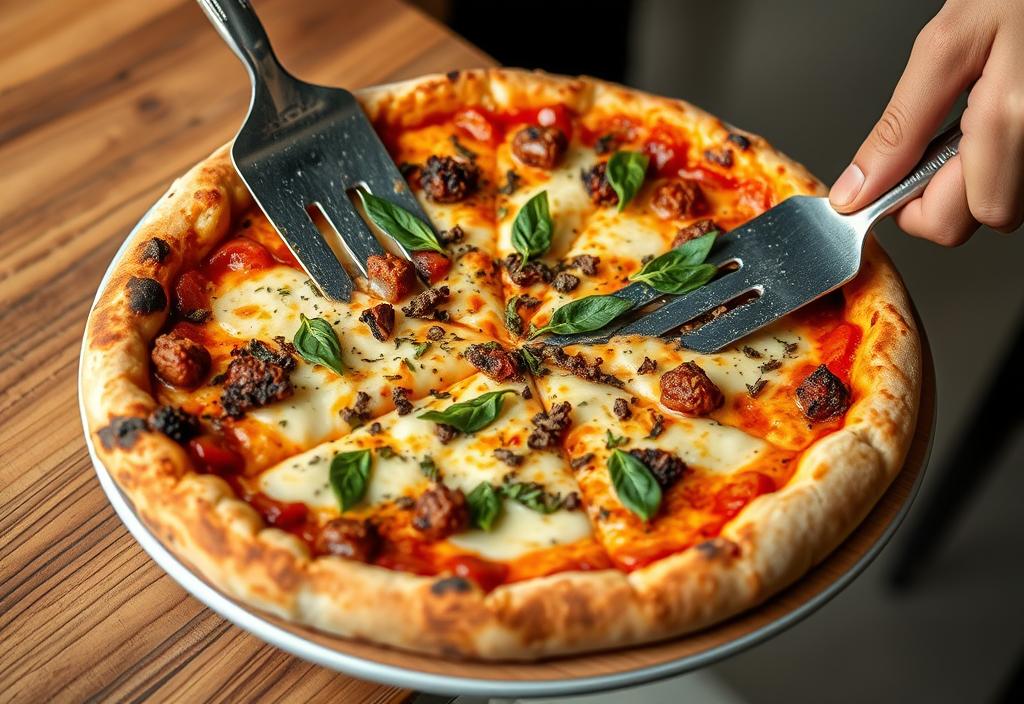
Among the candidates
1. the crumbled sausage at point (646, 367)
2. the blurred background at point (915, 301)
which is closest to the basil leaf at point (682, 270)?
the crumbled sausage at point (646, 367)

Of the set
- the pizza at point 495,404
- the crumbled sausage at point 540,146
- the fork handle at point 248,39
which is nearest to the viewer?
the pizza at point 495,404

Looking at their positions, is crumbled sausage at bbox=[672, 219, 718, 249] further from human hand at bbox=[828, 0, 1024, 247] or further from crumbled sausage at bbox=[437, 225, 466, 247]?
crumbled sausage at bbox=[437, 225, 466, 247]

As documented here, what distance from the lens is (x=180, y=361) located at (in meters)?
2.99

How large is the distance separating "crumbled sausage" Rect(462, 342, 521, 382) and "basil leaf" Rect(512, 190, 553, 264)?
18.2 inches

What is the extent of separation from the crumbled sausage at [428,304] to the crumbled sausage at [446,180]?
0.46 m

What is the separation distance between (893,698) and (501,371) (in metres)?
3.77

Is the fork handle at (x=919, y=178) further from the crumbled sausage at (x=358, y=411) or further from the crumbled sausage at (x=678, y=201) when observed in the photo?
the crumbled sausage at (x=358, y=411)

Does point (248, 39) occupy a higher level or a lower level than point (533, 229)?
higher

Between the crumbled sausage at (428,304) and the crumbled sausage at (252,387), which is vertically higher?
the crumbled sausage at (252,387)

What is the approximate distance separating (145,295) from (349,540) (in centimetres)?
106

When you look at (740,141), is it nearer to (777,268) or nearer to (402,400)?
(777,268)

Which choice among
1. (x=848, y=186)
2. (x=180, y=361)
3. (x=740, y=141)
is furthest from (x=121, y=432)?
(x=740, y=141)

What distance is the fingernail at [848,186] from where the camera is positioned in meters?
3.27

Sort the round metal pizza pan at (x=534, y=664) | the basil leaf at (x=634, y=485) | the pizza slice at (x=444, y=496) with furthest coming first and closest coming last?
the basil leaf at (x=634, y=485)
the pizza slice at (x=444, y=496)
the round metal pizza pan at (x=534, y=664)
